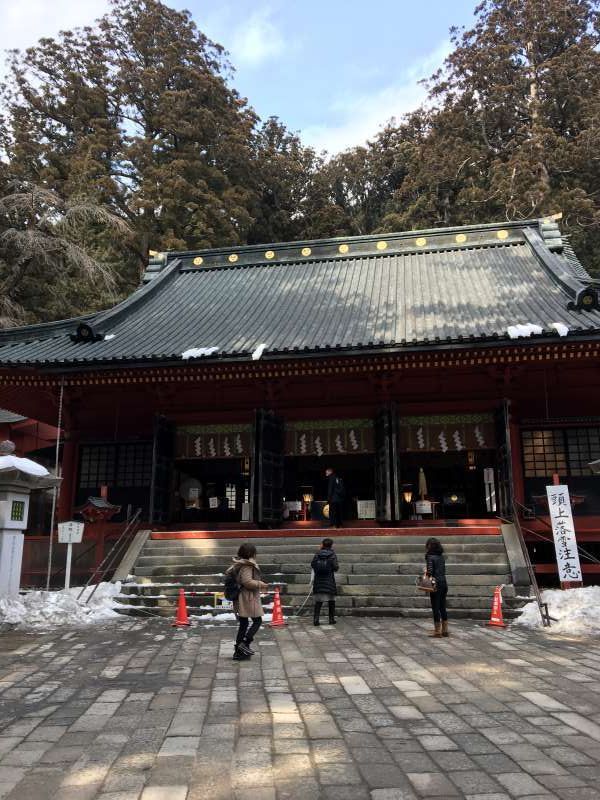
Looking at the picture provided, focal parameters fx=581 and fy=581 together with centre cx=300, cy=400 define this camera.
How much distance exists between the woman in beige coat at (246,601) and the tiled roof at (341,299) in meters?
7.30

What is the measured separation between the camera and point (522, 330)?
12.9 meters

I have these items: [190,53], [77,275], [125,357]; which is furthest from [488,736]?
[190,53]

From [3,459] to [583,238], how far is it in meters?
28.7

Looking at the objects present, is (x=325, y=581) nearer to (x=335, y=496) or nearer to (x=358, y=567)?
(x=358, y=567)

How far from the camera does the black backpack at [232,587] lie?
7.01 m

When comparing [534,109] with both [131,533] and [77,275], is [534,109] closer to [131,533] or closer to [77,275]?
[77,275]

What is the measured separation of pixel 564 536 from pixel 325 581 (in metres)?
4.79

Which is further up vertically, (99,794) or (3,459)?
(3,459)

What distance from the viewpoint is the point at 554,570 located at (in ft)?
43.1

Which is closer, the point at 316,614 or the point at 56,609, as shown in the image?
the point at 316,614

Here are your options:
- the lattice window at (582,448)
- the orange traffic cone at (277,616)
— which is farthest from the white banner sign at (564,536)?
the orange traffic cone at (277,616)

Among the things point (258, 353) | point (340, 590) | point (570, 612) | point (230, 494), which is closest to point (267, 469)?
point (258, 353)

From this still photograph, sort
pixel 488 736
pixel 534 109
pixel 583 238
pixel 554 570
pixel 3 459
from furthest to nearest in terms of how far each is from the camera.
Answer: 1. pixel 534 109
2. pixel 583 238
3. pixel 554 570
4. pixel 3 459
5. pixel 488 736

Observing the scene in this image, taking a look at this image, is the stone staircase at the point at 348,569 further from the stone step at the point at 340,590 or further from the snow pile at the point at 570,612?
the snow pile at the point at 570,612
